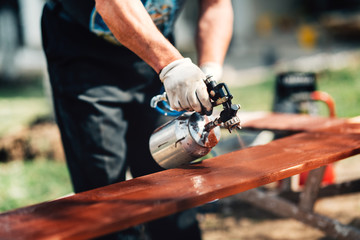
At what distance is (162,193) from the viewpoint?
124 centimetres

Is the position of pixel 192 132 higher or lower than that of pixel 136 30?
lower

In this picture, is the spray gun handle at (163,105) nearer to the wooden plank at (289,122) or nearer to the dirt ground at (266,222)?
the wooden plank at (289,122)

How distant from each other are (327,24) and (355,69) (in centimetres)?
370

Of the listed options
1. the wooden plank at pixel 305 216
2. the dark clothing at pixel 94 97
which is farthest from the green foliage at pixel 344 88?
the dark clothing at pixel 94 97

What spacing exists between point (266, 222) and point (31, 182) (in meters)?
2.11

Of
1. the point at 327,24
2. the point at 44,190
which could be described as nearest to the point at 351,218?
the point at 44,190

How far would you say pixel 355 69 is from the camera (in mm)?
8141

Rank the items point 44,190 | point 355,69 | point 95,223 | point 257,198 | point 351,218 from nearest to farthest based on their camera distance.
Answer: point 95,223
point 257,198
point 351,218
point 44,190
point 355,69

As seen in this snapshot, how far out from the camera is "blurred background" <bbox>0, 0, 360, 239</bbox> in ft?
11.6

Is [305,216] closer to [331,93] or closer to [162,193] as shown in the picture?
[162,193]

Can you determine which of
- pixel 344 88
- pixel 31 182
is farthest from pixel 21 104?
pixel 344 88

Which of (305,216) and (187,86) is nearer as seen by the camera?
(187,86)

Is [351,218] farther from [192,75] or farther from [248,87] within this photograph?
[248,87]

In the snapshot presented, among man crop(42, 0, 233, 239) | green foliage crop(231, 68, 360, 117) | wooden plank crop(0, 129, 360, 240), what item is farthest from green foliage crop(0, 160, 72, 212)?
green foliage crop(231, 68, 360, 117)
